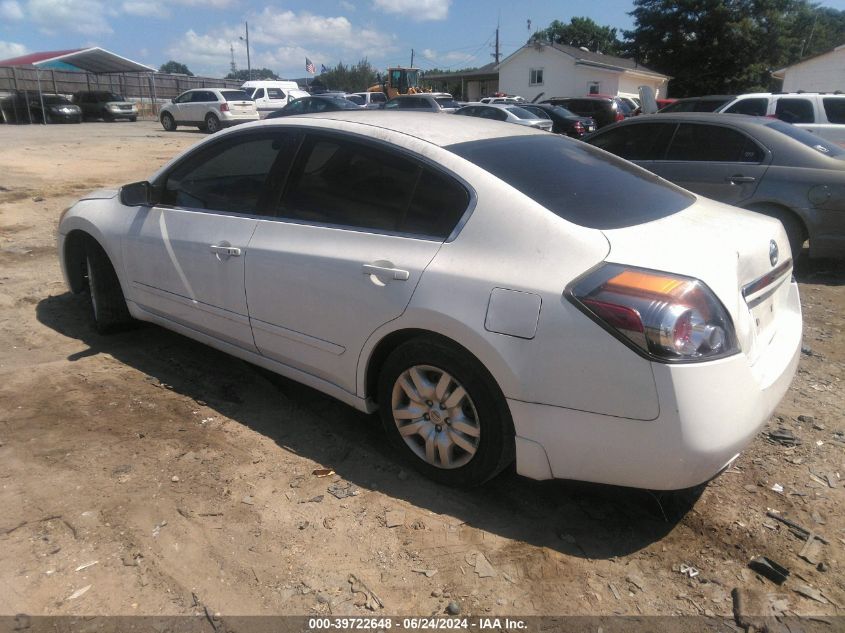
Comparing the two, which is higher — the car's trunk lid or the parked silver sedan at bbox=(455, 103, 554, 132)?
the parked silver sedan at bbox=(455, 103, 554, 132)

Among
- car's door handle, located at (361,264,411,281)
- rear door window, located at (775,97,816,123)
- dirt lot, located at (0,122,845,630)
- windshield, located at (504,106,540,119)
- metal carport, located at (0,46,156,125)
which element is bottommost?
dirt lot, located at (0,122,845,630)

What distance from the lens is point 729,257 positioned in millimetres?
2539

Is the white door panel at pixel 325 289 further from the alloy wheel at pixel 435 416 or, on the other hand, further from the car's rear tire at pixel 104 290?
the car's rear tire at pixel 104 290

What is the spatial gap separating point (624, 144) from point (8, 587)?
23.0ft

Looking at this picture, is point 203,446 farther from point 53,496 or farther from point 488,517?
point 488,517

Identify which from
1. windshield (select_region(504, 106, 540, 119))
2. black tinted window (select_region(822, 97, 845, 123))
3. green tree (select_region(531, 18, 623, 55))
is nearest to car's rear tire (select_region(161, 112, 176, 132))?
windshield (select_region(504, 106, 540, 119))

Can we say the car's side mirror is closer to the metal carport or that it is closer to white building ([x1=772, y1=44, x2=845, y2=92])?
the metal carport

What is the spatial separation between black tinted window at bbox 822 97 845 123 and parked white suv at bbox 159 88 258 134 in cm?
2011

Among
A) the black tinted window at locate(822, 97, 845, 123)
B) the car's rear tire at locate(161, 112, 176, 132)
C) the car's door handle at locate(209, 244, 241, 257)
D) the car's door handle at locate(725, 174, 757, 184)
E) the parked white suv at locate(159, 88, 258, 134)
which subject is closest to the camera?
the car's door handle at locate(209, 244, 241, 257)

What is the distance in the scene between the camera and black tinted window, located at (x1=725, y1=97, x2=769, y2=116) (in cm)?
1180

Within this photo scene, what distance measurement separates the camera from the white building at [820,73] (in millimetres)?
32875

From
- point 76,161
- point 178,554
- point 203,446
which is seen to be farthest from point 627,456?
Result: point 76,161

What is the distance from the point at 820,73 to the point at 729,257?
130 feet

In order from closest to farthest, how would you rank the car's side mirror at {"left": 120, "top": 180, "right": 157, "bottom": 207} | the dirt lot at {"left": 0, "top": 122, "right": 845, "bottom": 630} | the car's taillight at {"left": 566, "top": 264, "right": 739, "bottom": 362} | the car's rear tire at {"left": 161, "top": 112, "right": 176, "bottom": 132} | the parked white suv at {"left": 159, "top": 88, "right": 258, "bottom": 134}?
1. the car's taillight at {"left": 566, "top": 264, "right": 739, "bottom": 362}
2. the dirt lot at {"left": 0, "top": 122, "right": 845, "bottom": 630}
3. the car's side mirror at {"left": 120, "top": 180, "right": 157, "bottom": 207}
4. the parked white suv at {"left": 159, "top": 88, "right": 258, "bottom": 134}
5. the car's rear tire at {"left": 161, "top": 112, "right": 176, "bottom": 132}
